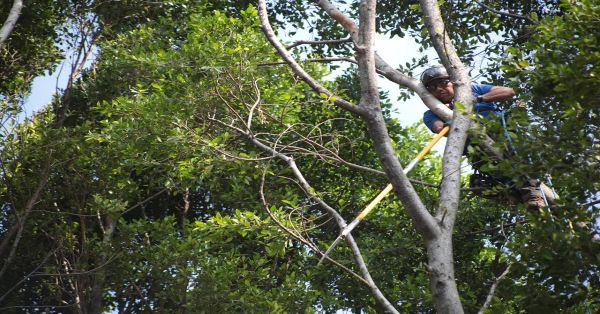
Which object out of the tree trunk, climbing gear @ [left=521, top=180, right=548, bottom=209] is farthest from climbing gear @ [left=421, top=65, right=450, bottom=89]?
the tree trunk

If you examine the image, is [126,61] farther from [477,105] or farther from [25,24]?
[477,105]

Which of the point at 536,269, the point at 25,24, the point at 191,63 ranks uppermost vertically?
the point at 25,24

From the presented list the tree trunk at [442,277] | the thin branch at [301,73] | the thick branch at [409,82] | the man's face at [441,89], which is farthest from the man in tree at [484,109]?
the thin branch at [301,73]

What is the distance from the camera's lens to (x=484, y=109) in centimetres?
691

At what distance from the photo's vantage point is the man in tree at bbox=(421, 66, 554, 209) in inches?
247

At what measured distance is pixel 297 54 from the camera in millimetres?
12797

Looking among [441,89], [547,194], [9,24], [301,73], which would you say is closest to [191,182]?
[9,24]

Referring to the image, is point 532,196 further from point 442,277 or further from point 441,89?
point 441,89

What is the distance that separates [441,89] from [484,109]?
425mm

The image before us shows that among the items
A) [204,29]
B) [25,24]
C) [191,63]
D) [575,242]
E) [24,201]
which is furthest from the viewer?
[25,24]

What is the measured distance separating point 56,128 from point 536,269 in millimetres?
10099

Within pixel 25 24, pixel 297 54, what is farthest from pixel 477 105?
pixel 25 24

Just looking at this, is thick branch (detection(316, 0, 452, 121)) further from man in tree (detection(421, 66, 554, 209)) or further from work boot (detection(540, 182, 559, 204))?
work boot (detection(540, 182, 559, 204))

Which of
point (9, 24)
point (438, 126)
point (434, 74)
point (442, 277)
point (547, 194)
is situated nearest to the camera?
point (442, 277)
